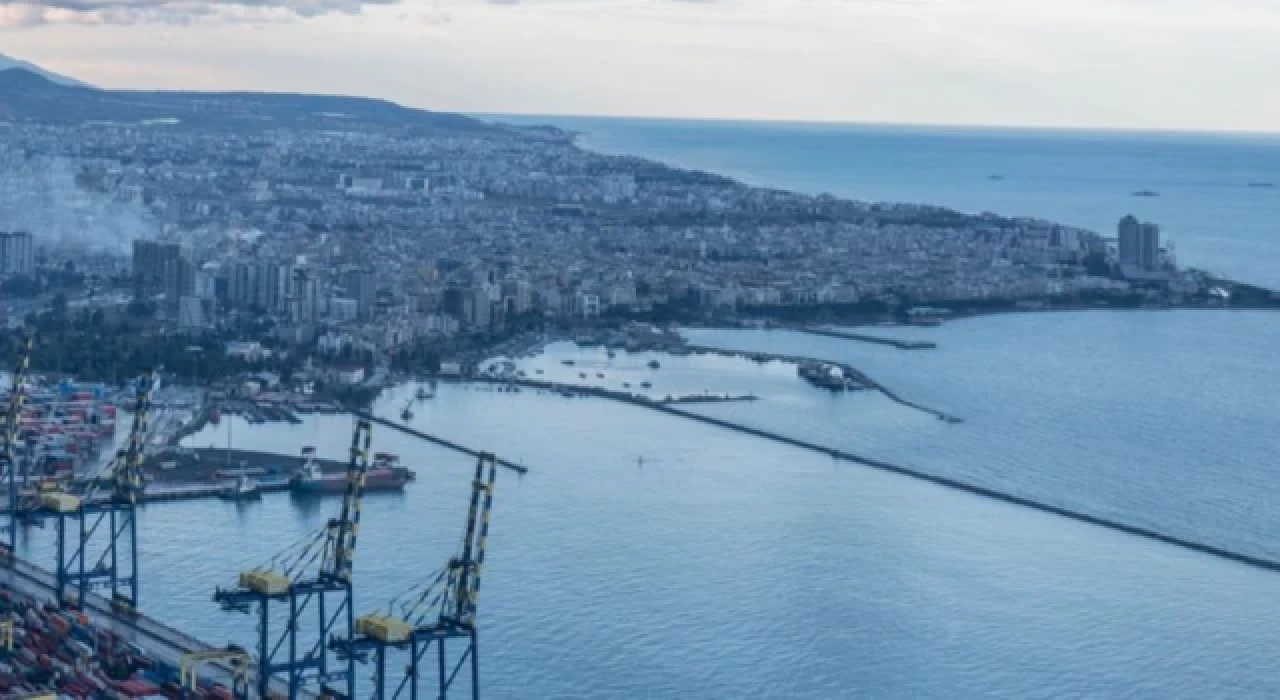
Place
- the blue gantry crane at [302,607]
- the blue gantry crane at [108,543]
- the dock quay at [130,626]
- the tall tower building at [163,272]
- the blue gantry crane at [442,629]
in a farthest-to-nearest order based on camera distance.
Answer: the tall tower building at [163,272]
the blue gantry crane at [108,543]
the dock quay at [130,626]
the blue gantry crane at [302,607]
the blue gantry crane at [442,629]

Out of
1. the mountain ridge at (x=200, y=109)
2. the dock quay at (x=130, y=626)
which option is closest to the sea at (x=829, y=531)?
the dock quay at (x=130, y=626)

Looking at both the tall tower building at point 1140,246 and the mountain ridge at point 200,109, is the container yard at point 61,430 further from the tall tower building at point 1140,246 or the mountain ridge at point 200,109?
the mountain ridge at point 200,109

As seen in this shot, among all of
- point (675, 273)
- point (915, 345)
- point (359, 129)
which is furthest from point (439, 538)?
point (359, 129)

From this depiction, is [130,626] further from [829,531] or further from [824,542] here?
[829,531]

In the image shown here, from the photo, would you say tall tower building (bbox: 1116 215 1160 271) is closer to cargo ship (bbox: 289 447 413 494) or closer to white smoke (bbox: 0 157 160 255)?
white smoke (bbox: 0 157 160 255)

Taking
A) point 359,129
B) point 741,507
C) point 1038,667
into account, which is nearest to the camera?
point 1038,667

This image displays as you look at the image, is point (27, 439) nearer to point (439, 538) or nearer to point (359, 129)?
point (439, 538)
